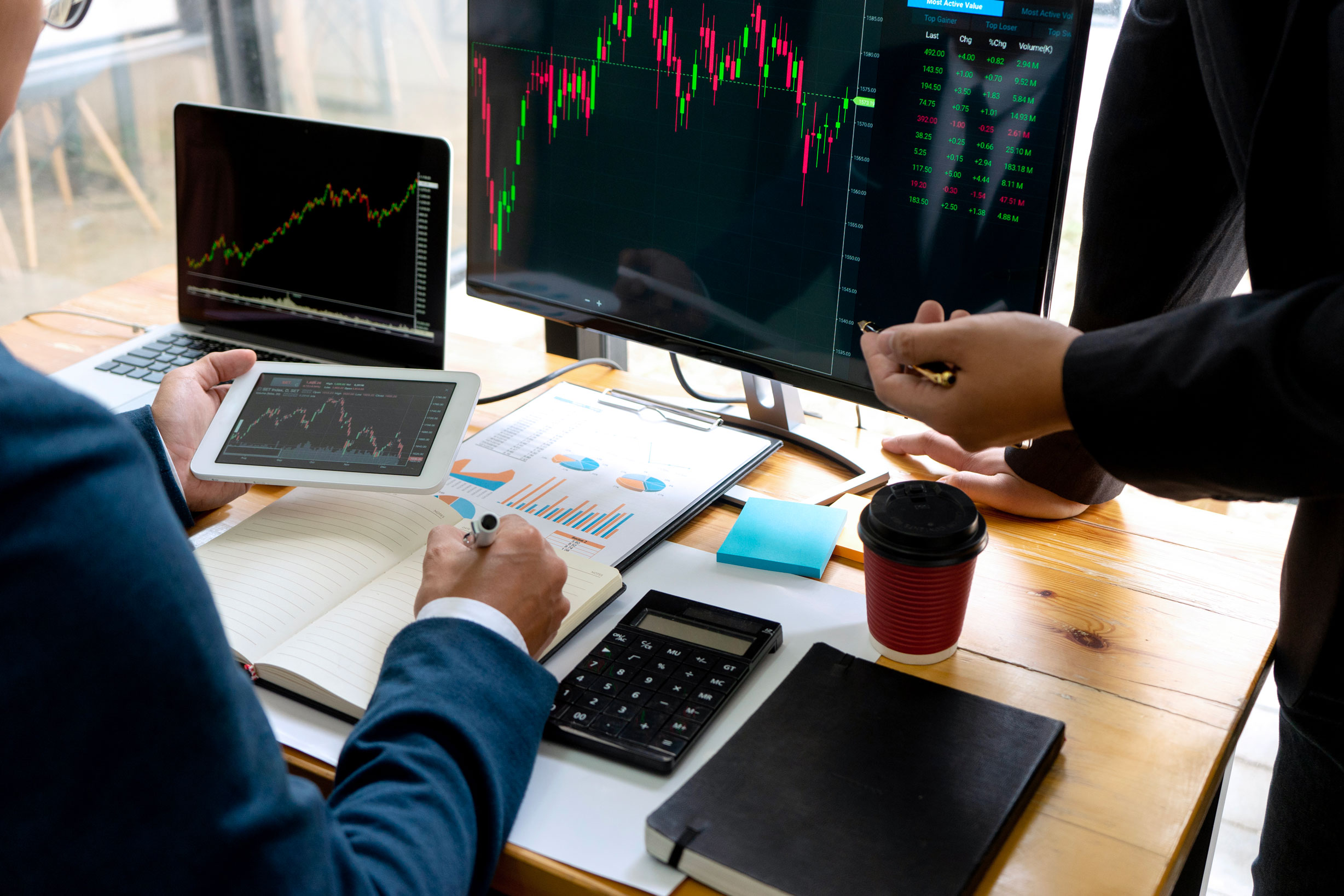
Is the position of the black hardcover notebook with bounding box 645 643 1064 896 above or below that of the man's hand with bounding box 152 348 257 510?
below

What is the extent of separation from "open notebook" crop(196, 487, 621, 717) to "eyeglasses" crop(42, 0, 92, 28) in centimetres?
73

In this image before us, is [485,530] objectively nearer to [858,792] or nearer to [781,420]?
[858,792]

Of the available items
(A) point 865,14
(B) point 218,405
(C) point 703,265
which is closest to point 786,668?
(C) point 703,265

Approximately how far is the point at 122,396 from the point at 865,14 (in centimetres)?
99

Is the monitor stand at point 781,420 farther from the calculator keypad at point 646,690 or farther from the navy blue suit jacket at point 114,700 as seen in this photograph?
the navy blue suit jacket at point 114,700

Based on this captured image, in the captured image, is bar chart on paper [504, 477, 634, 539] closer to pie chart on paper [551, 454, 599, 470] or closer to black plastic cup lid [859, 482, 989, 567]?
pie chart on paper [551, 454, 599, 470]

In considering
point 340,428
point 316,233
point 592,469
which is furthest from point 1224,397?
point 316,233

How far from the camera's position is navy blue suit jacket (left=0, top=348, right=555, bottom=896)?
463 mm

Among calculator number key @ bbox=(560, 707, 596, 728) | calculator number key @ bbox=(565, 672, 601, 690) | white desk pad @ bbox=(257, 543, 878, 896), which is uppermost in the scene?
calculator number key @ bbox=(565, 672, 601, 690)

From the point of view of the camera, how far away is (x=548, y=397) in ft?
4.16

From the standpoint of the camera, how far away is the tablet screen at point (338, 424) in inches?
39.4

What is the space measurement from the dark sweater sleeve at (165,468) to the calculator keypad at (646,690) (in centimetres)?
47

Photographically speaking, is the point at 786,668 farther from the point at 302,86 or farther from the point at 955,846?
the point at 302,86

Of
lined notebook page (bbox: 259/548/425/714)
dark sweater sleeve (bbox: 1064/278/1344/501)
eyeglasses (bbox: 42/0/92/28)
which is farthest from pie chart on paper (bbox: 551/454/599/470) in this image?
eyeglasses (bbox: 42/0/92/28)
